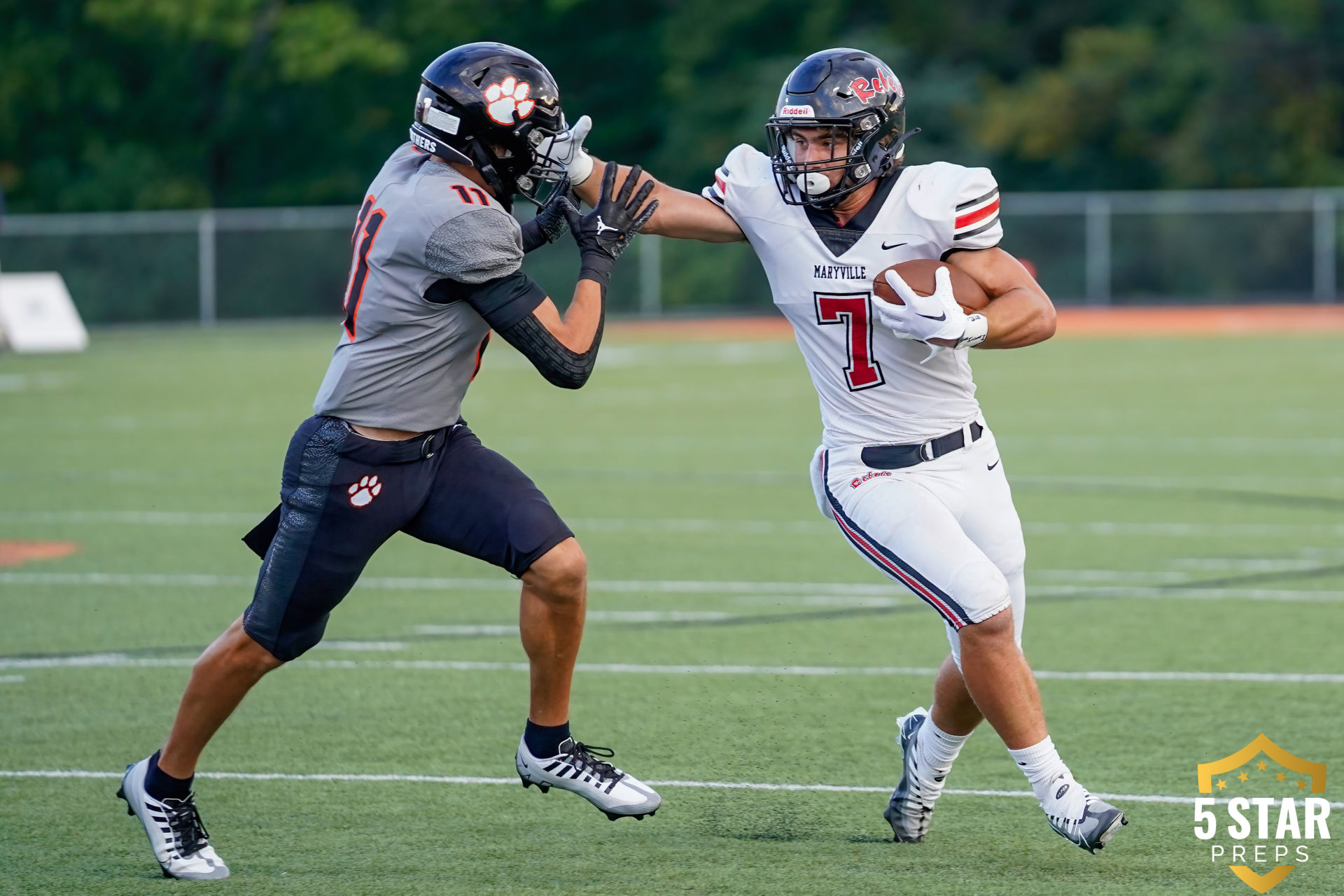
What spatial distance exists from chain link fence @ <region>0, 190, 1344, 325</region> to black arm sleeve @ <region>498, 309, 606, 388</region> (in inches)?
1019

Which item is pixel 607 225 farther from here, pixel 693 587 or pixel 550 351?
pixel 693 587

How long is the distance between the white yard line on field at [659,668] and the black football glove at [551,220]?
7.53 ft

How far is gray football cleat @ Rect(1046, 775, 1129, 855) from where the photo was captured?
4.51 meters

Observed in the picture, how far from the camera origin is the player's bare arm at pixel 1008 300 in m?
4.80

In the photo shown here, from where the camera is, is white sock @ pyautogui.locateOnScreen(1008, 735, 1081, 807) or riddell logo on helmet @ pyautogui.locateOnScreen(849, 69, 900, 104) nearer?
white sock @ pyautogui.locateOnScreen(1008, 735, 1081, 807)

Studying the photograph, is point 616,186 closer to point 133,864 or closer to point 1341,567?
point 133,864

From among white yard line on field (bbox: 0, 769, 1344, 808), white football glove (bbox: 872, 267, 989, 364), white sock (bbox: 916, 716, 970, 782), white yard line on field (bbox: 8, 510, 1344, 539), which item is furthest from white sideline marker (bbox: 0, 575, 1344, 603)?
white football glove (bbox: 872, 267, 989, 364)

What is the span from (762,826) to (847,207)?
1.64 metres

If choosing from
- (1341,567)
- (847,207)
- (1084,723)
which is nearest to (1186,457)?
(1341,567)

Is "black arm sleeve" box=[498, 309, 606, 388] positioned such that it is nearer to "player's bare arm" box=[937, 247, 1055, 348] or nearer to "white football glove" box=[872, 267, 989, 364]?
"white football glove" box=[872, 267, 989, 364]

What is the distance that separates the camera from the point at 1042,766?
4.65 meters

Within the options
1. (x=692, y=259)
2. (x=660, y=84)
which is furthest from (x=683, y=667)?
(x=660, y=84)

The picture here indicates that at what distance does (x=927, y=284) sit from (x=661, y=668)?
270 centimetres

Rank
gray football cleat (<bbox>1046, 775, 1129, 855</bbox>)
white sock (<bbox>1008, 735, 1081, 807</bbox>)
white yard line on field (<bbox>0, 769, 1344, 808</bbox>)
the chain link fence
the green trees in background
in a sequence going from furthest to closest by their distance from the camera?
the green trees in background < the chain link fence < white yard line on field (<bbox>0, 769, 1344, 808</bbox>) < white sock (<bbox>1008, 735, 1081, 807</bbox>) < gray football cleat (<bbox>1046, 775, 1129, 855</bbox>)
